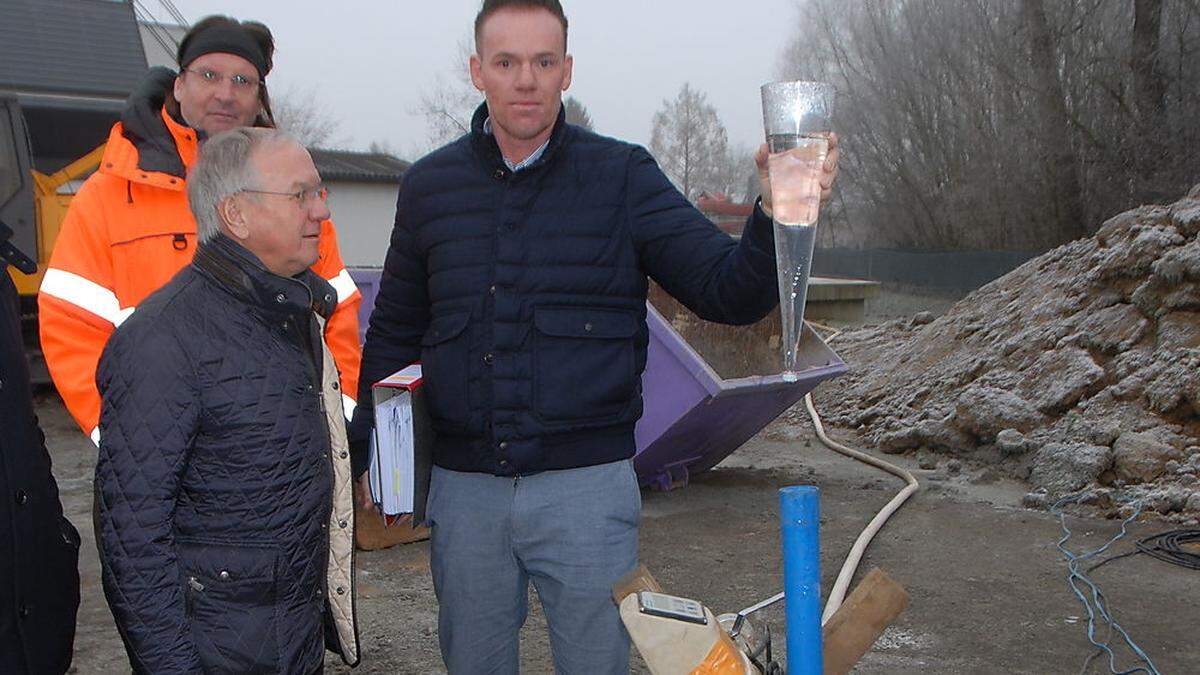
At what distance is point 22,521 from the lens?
1.94 metres

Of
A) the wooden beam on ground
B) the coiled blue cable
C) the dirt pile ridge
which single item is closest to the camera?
the wooden beam on ground

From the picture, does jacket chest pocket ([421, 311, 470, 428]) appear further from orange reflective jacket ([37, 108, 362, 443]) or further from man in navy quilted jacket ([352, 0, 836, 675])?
orange reflective jacket ([37, 108, 362, 443])

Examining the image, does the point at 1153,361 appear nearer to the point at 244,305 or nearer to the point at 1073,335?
the point at 1073,335

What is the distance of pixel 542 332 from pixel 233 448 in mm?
618

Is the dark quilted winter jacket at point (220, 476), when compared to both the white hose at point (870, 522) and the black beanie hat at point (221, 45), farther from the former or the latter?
the white hose at point (870, 522)

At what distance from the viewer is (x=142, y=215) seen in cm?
245

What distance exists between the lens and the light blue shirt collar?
2.20 m

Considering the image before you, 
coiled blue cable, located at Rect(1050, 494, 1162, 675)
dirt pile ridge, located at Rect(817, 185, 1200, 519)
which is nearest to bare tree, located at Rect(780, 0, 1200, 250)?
dirt pile ridge, located at Rect(817, 185, 1200, 519)

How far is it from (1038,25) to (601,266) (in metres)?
20.5

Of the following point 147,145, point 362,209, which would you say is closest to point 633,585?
point 147,145

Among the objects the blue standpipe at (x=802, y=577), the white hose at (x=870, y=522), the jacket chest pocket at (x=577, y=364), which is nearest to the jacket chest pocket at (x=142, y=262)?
the jacket chest pocket at (x=577, y=364)

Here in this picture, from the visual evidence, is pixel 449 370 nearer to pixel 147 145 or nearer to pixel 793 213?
pixel 793 213

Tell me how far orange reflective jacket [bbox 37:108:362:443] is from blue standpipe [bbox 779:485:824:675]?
120 centimetres

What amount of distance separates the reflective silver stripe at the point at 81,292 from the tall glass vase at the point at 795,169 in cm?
148
